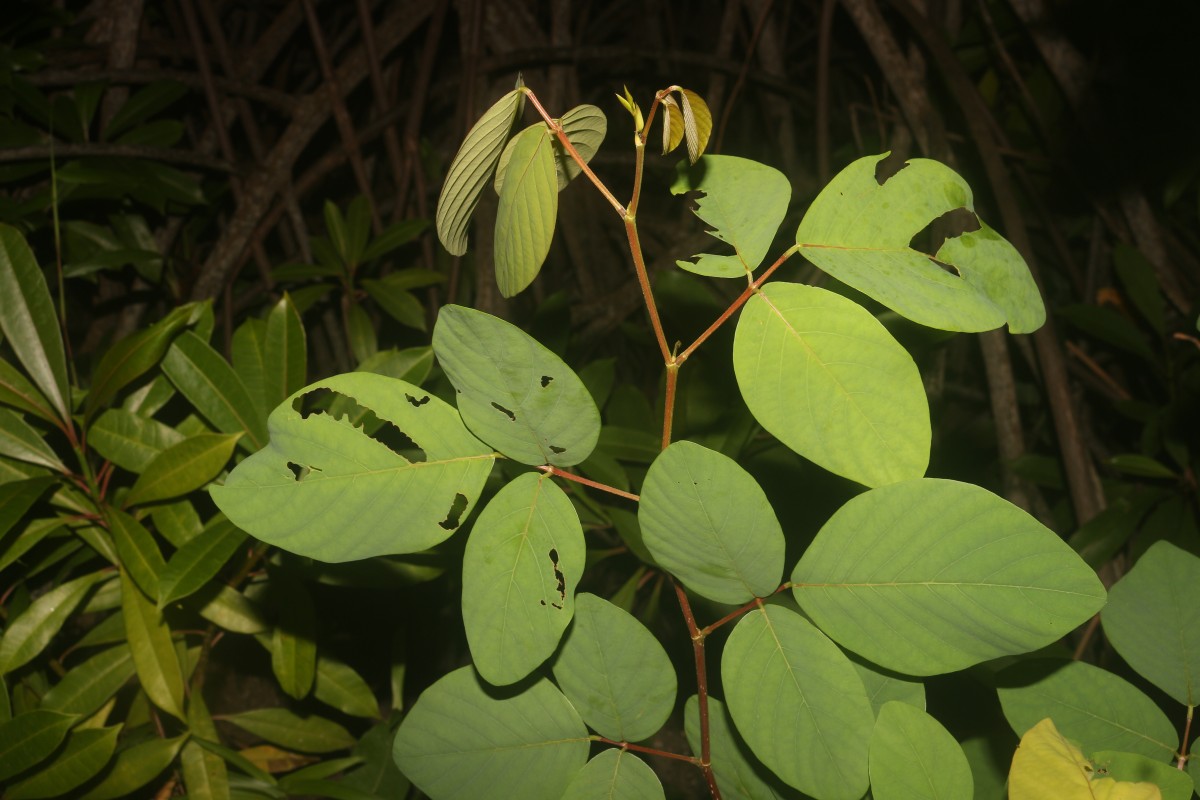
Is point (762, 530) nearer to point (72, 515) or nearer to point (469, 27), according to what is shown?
point (72, 515)

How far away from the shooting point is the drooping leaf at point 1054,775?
29cm

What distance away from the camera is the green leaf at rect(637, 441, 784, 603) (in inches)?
12.8

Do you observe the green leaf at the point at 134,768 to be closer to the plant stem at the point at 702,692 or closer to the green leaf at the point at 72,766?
the green leaf at the point at 72,766

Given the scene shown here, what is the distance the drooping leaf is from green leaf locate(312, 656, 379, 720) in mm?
746

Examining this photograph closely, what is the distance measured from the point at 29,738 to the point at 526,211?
2.34 feet

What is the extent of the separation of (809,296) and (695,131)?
0.29 ft

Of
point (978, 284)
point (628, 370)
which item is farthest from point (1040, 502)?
point (978, 284)

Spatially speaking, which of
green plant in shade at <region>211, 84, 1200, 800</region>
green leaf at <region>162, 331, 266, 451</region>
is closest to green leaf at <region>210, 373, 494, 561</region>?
green plant in shade at <region>211, 84, 1200, 800</region>

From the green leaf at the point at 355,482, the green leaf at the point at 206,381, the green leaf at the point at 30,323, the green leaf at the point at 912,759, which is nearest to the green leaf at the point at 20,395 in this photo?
the green leaf at the point at 30,323

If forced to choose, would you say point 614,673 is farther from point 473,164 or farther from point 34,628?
point 34,628

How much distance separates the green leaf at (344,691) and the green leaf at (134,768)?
5.7 inches

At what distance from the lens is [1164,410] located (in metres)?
1.28

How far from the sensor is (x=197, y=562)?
2.27ft

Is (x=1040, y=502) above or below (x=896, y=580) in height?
below
